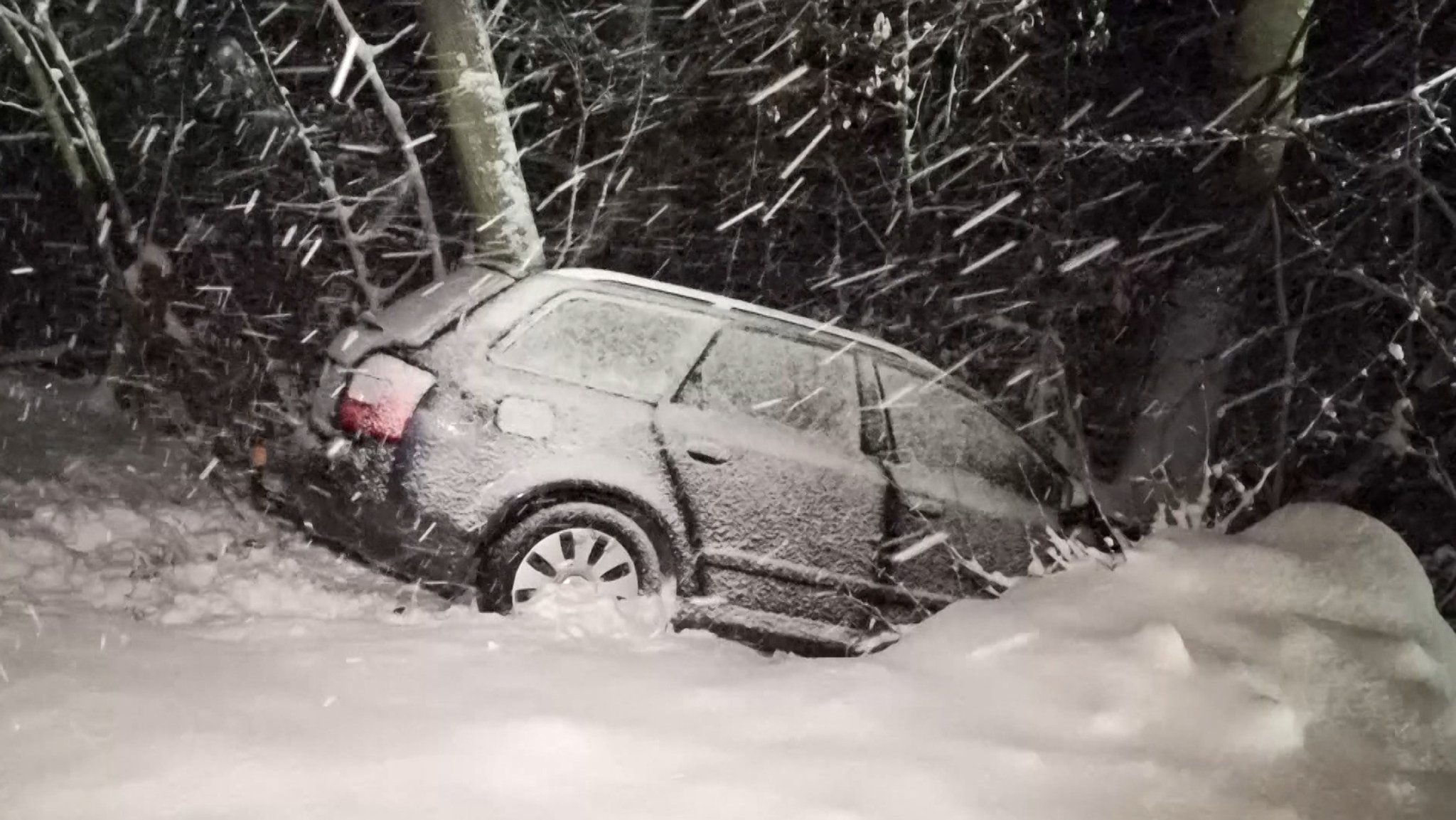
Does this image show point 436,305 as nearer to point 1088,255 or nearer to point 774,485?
point 774,485

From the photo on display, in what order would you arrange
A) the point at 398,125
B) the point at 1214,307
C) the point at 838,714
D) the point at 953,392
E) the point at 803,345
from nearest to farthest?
the point at 838,714 < the point at 803,345 < the point at 953,392 < the point at 1214,307 < the point at 398,125

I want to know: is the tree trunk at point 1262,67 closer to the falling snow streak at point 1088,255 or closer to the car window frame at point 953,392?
the falling snow streak at point 1088,255

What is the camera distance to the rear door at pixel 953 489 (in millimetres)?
4957

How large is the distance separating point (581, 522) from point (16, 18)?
21.0ft

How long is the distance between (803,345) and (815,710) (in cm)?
260

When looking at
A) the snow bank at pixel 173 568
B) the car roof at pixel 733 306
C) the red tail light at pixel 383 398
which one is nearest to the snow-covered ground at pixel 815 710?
the snow bank at pixel 173 568

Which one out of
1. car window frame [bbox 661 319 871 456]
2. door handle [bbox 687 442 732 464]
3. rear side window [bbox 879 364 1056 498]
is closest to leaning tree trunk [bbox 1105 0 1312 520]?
rear side window [bbox 879 364 1056 498]

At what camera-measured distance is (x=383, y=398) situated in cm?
451

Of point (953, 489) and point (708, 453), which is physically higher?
point (708, 453)

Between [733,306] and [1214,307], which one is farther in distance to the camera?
[1214,307]

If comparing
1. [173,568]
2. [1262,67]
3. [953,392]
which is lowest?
[173,568]

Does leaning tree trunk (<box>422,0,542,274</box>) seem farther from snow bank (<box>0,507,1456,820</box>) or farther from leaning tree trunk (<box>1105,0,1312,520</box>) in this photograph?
snow bank (<box>0,507,1456,820</box>)

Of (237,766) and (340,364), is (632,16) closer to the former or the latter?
(340,364)

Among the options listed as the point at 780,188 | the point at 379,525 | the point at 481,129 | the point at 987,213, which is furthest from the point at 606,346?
the point at 780,188
